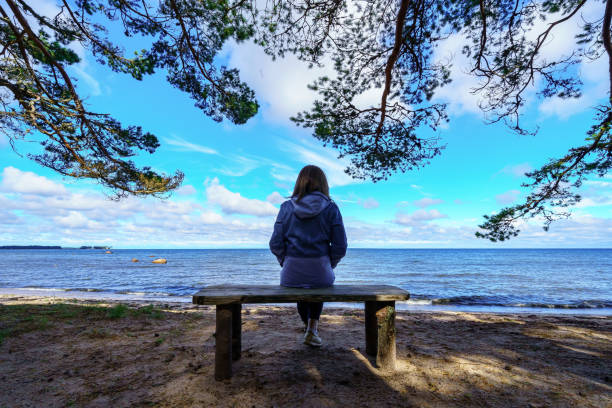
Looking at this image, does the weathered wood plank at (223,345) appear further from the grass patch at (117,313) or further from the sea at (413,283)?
the sea at (413,283)

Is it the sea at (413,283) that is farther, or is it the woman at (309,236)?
the sea at (413,283)

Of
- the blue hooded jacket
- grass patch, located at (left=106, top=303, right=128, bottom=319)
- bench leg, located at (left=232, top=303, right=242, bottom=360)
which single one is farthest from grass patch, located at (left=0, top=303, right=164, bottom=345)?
the blue hooded jacket

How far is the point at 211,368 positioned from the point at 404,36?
18.6 feet

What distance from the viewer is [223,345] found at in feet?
8.25

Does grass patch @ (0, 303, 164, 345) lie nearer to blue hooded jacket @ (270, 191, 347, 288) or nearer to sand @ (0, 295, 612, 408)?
sand @ (0, 295, 612, 408)

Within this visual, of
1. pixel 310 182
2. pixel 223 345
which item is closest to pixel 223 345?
pixel 223 345

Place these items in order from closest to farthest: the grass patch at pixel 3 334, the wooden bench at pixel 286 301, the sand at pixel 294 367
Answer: the sand at pixel 294 367 < the wooden bench at pixel 286 301 < the grass patch at pixel 3 334

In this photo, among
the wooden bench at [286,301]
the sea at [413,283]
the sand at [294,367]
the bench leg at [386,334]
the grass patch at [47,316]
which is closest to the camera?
the sand at [294,367]

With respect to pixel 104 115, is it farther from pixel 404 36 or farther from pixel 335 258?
pixel 404 36

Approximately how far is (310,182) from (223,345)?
1918 millimetres

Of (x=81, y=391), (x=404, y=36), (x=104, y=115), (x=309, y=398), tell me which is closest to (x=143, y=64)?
(x=104, y=115)

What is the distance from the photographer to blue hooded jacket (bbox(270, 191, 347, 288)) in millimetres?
2898

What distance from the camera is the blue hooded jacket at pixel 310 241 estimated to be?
2.90 meters

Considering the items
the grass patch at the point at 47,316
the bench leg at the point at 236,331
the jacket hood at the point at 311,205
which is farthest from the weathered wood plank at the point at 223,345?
the grass patch at the point at 47,316
